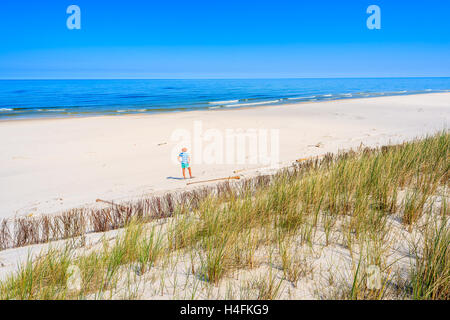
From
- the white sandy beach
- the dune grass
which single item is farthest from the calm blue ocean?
the dune grass

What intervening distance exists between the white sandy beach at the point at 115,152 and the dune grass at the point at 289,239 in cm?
374

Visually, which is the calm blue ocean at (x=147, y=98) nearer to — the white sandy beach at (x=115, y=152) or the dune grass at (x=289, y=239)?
the white sandy beach at (x=115, y=152)

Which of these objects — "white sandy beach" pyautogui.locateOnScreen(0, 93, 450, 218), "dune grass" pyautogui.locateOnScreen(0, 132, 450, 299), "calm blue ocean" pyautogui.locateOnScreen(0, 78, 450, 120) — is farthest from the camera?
"calm blue ocean" pyautogui.locateOnScreen(0, 78, 450, 120)

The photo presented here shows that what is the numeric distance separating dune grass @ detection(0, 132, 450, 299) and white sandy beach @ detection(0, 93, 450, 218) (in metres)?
3.74

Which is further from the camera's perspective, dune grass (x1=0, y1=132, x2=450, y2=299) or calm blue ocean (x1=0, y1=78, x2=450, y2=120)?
calm blue ocean (x1=0, y1=78, x2=450, y2=120)

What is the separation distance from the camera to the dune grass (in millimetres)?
2090

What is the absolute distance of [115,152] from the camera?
11.2m

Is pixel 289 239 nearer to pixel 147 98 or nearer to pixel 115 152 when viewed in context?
pixel 115 152

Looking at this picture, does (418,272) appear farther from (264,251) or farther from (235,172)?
(235,172)

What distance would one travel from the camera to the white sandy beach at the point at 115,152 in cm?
698

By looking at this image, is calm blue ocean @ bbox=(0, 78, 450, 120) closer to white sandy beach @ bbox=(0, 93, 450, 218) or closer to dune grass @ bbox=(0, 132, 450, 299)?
white sandy beach @ bbox=(0, 93, 450, 218)

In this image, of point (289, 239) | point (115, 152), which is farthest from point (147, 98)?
point (289, 239)

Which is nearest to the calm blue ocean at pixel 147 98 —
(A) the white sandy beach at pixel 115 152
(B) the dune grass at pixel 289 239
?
(A) the white sandy beach at pixel 115 152

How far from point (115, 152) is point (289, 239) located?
9.98 m
